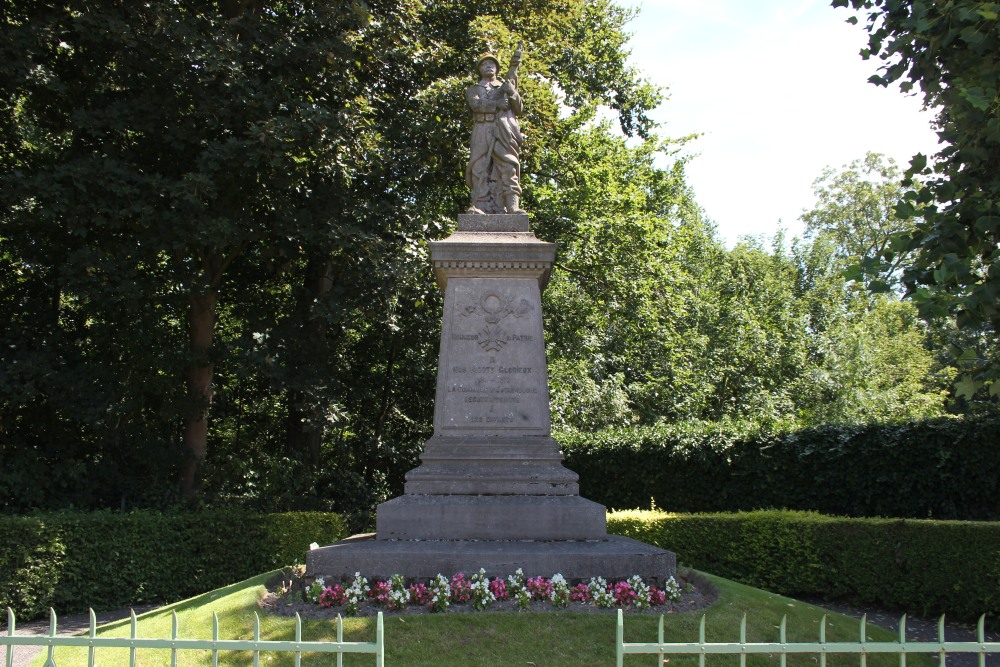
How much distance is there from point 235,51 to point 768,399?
17.9 metres

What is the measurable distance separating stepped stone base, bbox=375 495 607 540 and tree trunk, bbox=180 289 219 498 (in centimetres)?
817

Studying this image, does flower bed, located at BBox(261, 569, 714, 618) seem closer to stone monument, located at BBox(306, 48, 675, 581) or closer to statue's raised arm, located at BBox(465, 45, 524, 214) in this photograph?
stone monument, located at BBox(306, 48, 675, 581)

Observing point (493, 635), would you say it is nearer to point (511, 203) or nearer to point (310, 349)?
point (511, 203)

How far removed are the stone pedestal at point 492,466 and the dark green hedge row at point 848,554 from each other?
14.7ft

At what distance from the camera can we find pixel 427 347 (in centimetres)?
1905

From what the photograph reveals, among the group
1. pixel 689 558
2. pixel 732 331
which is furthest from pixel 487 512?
pixel 732 331

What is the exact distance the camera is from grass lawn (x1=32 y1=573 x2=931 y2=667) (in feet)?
22.6

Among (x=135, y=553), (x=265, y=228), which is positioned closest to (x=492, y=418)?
(x=135, y=553)

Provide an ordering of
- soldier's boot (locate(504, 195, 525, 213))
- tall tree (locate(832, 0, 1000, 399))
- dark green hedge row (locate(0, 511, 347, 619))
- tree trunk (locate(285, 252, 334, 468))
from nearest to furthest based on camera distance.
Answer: tall tree (locate(832, 0, 1000, 399))
soldier's boot (locate(504, 195, 525, 213))
dark green hedge row (locate(0, 511, 347, 619))
tree trunk (locate(285, 252, 334, 468))

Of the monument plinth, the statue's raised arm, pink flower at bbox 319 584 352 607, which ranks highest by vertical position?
the statue's raised arm

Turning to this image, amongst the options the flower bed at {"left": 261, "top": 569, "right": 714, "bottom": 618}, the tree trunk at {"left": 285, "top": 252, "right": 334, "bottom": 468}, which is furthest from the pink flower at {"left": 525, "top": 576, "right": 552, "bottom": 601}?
the tree trunk at {"left": 285, "top": 252, "right": 334, "bottom": 468}

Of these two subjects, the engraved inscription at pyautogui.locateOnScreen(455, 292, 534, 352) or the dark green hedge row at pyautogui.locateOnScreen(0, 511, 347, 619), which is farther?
the dark green hedge row at pyautogui.locateOnScreen(0, 511, 347, 619)

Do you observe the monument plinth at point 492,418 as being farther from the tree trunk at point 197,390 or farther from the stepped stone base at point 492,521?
the tree trunk at point 197,390

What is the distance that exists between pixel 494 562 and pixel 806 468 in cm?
826
